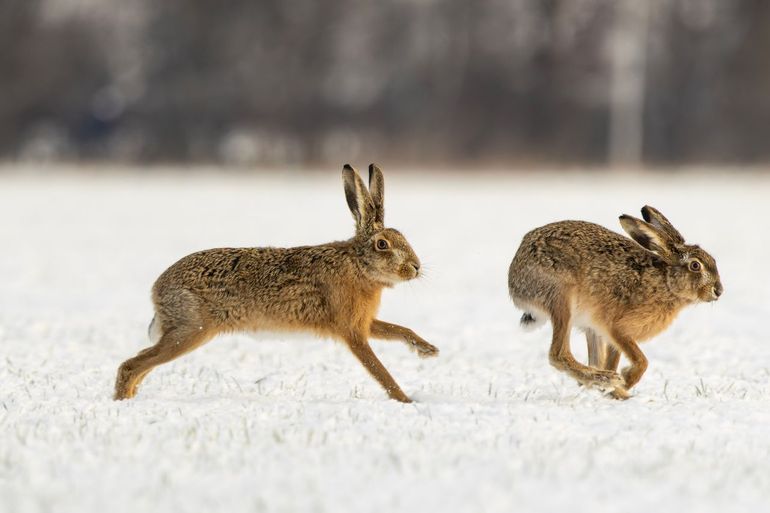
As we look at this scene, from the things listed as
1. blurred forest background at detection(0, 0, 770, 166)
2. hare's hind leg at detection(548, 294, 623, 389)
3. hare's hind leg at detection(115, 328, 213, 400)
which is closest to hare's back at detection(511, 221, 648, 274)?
hare's hind leg at detection(548, 294, 623, 389)

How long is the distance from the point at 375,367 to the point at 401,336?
396mm

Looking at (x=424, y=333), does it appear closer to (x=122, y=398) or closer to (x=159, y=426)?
(x=122, y=398)

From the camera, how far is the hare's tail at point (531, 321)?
6.84 m

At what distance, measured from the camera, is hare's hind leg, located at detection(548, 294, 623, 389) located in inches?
249

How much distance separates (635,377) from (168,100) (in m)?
39.8

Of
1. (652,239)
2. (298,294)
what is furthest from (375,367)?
(652,239)

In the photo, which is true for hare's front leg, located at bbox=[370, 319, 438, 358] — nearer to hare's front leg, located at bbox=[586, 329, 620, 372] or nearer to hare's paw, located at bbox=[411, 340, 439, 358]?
hare's paw, located at bbox=[411, 340, 439, 358]

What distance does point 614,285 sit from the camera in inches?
262

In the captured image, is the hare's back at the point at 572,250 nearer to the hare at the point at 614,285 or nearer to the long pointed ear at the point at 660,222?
the hare at the point at 614,285

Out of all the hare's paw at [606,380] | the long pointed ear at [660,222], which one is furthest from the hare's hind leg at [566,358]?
the long pointed ear at [660,222]

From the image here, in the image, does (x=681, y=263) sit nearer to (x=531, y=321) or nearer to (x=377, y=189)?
(x=531, y=321)

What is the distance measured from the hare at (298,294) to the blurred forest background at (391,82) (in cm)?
2939

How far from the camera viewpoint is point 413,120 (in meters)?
42.0

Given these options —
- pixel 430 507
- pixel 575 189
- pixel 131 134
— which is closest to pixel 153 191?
pixel 575 189
